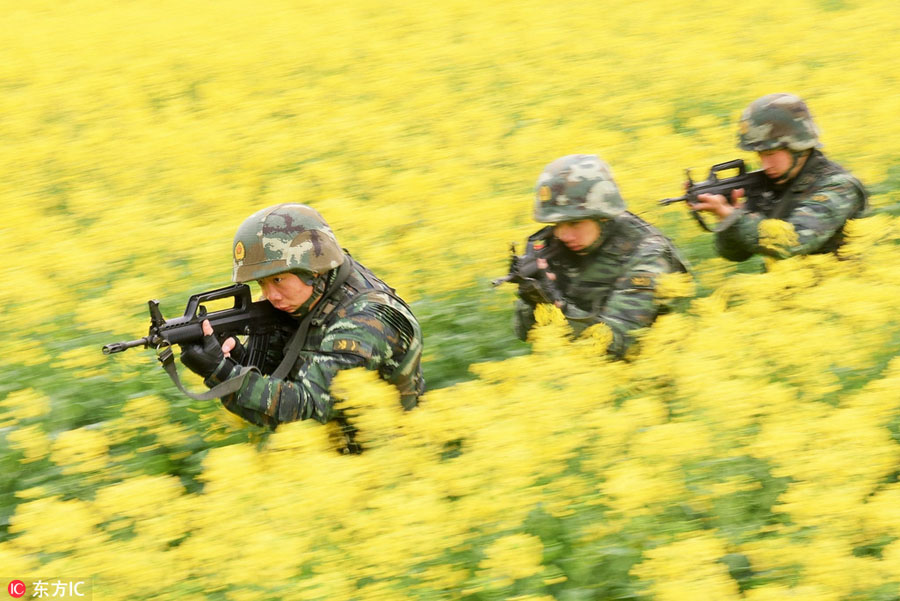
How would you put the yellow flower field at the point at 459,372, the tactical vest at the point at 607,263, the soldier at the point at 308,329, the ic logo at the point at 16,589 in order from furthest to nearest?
the tactical vest at the point at 607,263 < the soldier at the point at 308,329 < the ic logo at the point at 16,589 < the yellow flower field at the point at 459,372

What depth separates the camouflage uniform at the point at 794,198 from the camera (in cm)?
576

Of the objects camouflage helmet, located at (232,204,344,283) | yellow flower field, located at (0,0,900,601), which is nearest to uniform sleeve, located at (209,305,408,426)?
yellow flower field, located at (0,0,900,601)

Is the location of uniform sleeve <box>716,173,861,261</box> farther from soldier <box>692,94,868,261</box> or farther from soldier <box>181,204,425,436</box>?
soldier <box>181,204,425,436</box>

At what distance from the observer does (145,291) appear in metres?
6.12

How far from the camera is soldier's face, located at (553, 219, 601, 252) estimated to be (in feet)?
16.9

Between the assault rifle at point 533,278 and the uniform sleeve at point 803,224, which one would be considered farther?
the uniform sleeve at point 803,224

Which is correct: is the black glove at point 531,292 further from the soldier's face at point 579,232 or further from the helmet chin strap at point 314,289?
the helmet chin strap at point 314,289

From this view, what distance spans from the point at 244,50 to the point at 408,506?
33.1ft

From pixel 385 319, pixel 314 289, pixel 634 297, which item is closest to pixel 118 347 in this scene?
pixel 314 289

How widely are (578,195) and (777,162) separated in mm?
1478

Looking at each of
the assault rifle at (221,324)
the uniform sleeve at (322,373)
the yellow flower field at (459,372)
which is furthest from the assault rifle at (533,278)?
the assault rifle at (221,324)

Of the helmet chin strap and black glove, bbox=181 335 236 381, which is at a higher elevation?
the helmet chin strap

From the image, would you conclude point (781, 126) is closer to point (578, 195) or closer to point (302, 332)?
point (578, 195)

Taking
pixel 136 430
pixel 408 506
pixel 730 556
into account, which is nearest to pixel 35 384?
pixel 136 430
